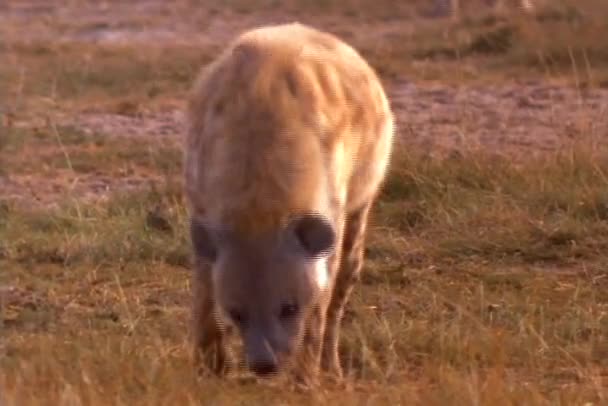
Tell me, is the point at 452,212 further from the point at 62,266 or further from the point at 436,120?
the point at 436,120

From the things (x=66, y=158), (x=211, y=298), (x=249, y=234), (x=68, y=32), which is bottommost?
(x=68, y=32)

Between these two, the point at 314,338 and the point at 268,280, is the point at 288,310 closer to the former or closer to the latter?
the point at 268,280

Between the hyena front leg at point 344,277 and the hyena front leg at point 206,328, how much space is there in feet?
1.42

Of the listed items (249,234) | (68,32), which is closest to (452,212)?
(249,234)

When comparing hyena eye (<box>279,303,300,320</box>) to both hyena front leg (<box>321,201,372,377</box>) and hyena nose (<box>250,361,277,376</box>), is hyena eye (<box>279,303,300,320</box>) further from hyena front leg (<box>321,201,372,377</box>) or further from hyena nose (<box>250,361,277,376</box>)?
hyena front leg (<box>321,201,372,377</box>)

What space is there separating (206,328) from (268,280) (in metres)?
0.69

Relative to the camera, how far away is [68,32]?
648 inches

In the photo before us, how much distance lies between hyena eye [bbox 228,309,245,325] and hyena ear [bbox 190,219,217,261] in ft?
0.60

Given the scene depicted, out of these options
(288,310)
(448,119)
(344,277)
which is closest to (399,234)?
(344,277)

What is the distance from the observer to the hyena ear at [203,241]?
4914mm

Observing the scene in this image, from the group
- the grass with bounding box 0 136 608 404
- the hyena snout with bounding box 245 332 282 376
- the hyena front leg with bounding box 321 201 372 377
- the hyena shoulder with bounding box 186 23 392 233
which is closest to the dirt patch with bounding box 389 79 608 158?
the grass with bounding box 0 136 608 404

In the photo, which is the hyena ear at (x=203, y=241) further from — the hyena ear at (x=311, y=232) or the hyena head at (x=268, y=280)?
the hyena ear at (x=311, y=232)

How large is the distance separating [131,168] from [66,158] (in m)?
0.37

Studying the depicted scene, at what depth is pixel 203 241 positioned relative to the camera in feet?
16.2
